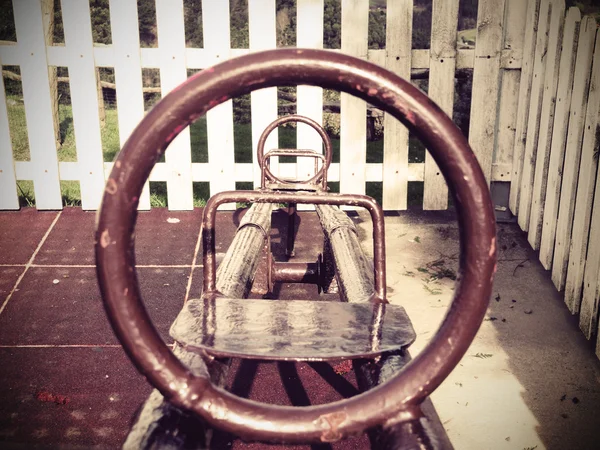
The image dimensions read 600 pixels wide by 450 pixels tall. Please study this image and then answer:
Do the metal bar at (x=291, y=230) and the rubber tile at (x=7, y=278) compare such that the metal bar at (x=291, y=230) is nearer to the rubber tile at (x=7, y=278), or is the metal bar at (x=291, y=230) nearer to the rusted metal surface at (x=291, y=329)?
the rubber tile at (x=7, y=278)

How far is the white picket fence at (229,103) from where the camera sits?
4.71 meters

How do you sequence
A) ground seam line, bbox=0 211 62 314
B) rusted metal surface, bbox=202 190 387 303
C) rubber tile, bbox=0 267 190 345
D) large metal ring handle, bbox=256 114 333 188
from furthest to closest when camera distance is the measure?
large metal ring handle, bbox=256 114 333 188, ground seam line, bbox=0 211 62 314, rubber tile, bbox=0 267 190 345, rusted metal surface, bbox=202 190 387 303

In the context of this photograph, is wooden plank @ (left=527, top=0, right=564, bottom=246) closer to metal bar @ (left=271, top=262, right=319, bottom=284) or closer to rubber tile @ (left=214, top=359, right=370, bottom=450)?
metal bar @ (left=271, top=262, right=319, bottom=284)

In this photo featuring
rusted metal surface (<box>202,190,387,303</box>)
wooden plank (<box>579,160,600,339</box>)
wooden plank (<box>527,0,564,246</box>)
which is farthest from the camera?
wooden plank (<box>527,0,564,246</box>)

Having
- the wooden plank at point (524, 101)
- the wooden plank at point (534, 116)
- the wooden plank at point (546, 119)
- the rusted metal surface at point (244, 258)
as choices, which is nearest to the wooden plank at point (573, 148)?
the wooden plank at point (546, 119)

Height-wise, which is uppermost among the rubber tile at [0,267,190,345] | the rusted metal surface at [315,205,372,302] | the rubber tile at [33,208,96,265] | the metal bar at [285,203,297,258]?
the rusted metal surface at [315,205,372,302]

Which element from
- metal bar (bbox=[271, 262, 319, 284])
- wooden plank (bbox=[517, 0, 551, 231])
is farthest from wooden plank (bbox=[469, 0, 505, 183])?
metal bar (bbox=[271, 262, 319, 284])

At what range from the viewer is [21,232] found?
14.8ft

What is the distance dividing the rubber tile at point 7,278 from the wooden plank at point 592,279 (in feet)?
10.4

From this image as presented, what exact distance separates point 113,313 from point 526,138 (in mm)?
4267

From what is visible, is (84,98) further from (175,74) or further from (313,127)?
(313,127)

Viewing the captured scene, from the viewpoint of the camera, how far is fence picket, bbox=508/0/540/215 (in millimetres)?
4406

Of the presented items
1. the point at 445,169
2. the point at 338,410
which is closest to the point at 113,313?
the point at 338,410

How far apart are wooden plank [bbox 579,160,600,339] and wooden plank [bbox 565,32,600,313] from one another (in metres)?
0.09
